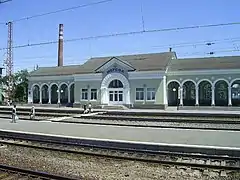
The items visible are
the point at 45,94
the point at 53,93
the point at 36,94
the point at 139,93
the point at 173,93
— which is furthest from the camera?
the point at 36,94

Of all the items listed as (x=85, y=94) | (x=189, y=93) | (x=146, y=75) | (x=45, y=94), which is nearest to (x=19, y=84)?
(x=45, y=94)

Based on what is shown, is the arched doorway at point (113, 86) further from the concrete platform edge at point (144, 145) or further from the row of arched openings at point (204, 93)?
the concrete platform edge at point (144, 145)

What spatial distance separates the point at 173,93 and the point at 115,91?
888 cm

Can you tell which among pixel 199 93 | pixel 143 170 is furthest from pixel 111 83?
pixel 143 170

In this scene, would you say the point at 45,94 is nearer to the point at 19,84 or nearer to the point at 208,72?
the point at 19,84

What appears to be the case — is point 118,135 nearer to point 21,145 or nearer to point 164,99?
point 21,145

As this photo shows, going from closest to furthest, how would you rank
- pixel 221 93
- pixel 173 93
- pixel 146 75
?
pixel 221 93 → pixel 146 75 → pixel 173 93

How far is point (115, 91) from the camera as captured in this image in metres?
49.7

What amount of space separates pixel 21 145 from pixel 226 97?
37.0 m

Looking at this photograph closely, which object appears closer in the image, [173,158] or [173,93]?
[173,158]

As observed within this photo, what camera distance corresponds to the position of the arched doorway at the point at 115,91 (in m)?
49.3

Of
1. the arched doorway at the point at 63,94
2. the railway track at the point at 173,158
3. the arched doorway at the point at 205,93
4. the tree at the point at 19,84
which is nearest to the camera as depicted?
the railway track at the point at 173,158

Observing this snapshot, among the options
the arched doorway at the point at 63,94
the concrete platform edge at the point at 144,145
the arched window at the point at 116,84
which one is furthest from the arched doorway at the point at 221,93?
Result: the concrete platform edge at the point at 144,145

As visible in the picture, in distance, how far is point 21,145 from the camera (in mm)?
13984
